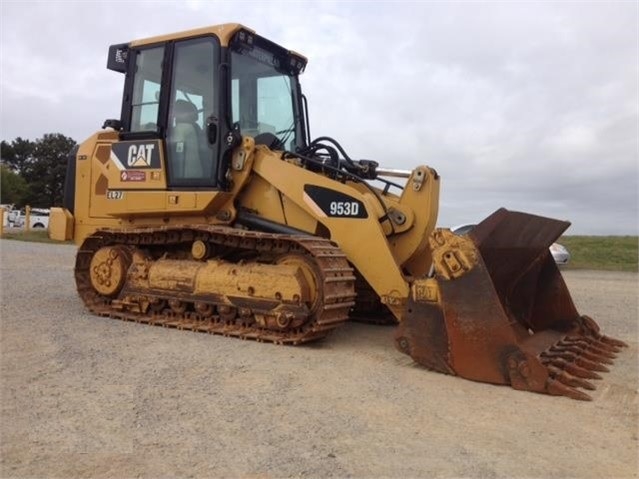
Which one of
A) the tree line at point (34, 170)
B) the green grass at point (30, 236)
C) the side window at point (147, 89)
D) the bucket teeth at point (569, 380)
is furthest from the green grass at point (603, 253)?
the tree line at point (34, 170)

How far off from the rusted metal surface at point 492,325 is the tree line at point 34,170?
5006 centimetres

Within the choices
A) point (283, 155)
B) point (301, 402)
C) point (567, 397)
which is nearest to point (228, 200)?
point (283, 155)

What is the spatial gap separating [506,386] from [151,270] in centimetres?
446

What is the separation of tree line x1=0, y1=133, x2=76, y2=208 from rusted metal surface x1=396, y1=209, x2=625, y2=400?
164ft

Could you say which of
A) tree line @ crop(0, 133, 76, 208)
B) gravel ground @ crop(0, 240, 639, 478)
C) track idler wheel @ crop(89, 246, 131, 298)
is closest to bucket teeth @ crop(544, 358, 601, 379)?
gravel ground @ crop(0, 240, 639, 478)

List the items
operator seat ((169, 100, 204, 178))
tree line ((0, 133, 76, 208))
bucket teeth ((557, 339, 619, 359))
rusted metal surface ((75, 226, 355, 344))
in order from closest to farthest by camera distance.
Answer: bucket teeth ((557, 339, 619, 359))
rusted metal surface ((75, 226, 355, 344))
operator seat ((169, 100, 204, 178))
tree line ((0, 133, 76, 208))

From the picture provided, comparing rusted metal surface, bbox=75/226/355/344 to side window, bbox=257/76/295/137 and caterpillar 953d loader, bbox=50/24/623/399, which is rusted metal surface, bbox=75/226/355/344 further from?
side window, bbox=257/76/295/137

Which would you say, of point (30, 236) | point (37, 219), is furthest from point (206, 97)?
point (37, 219)

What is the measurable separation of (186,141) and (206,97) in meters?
0.60

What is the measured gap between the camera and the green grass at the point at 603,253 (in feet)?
70.3

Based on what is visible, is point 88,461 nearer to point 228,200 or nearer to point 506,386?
point 506,386

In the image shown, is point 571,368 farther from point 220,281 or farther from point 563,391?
point 220,281

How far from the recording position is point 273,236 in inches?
264

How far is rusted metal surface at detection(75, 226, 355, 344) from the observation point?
638cm
